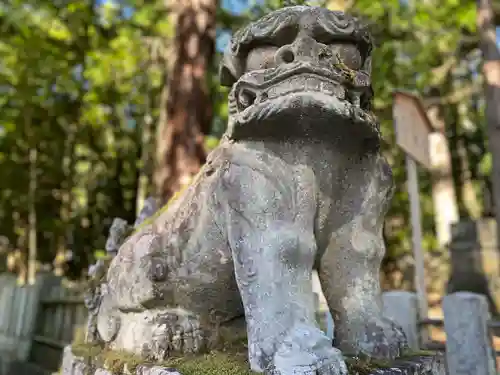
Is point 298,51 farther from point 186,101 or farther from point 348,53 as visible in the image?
point 186,101

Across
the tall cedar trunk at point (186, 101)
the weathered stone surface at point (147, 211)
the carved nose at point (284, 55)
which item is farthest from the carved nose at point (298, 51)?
the tall cedar trunk at point (186, 101)

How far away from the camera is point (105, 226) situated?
1484 cm

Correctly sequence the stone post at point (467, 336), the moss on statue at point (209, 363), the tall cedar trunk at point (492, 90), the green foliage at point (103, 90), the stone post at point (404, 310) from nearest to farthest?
the moss on statue at point (209, 363) < the stone post at point (467, 336) < the stone post at point (404, 310) < the tall cedar trunk at point (492, 90) < the green foliage at point (103, 90)

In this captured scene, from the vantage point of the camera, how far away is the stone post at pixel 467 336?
2.46m

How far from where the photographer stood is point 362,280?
1761 millimetres

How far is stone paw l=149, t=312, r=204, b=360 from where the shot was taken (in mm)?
1723

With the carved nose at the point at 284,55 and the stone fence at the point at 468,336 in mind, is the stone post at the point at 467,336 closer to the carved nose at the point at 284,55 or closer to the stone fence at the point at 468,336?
the stone fence at the point at 468,336

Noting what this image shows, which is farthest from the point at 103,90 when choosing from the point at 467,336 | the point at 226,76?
the point at 467,336

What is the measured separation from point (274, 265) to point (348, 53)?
800 mm

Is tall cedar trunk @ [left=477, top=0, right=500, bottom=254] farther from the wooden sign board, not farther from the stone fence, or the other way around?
the stone fence

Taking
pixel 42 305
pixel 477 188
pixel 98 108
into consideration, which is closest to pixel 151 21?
pixel 98 108

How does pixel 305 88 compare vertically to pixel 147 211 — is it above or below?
above

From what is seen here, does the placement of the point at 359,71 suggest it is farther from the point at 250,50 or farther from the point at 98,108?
the point at 98,108

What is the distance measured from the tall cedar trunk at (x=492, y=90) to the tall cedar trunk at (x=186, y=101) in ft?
12.7
